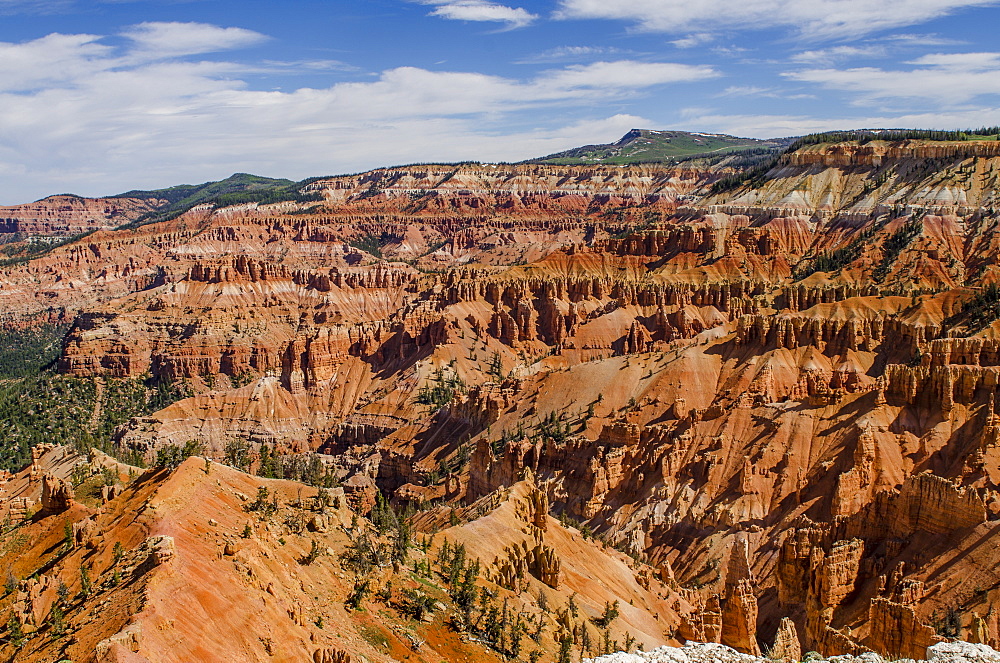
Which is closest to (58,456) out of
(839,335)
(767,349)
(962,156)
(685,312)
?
(767,349)

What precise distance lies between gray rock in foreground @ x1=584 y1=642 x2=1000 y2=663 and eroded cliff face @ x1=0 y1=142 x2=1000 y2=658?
15.0 m

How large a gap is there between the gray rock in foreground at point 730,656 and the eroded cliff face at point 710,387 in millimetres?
14963

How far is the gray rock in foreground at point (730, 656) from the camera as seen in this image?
25078mm

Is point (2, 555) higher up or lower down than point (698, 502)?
higher up

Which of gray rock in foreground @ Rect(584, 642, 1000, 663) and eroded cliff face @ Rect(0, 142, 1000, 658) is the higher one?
gray rock in foreground @ Rect(584, 642, 1000, 663)

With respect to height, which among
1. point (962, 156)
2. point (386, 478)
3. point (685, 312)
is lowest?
point (386, 478)

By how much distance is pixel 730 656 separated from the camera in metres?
25.4

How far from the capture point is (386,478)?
105062 millimetres

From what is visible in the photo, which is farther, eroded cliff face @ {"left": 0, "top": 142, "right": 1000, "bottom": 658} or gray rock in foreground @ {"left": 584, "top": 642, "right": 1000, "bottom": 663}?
eroded cliff face @ {"left": 0, "top": 142, "right": 1000, "bottom": 658}

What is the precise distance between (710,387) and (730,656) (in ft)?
229

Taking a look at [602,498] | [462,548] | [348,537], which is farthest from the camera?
[602,498]

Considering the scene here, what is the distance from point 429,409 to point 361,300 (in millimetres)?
70415

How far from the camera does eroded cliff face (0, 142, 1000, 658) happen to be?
178 ft

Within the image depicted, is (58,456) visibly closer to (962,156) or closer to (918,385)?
(918,385)
